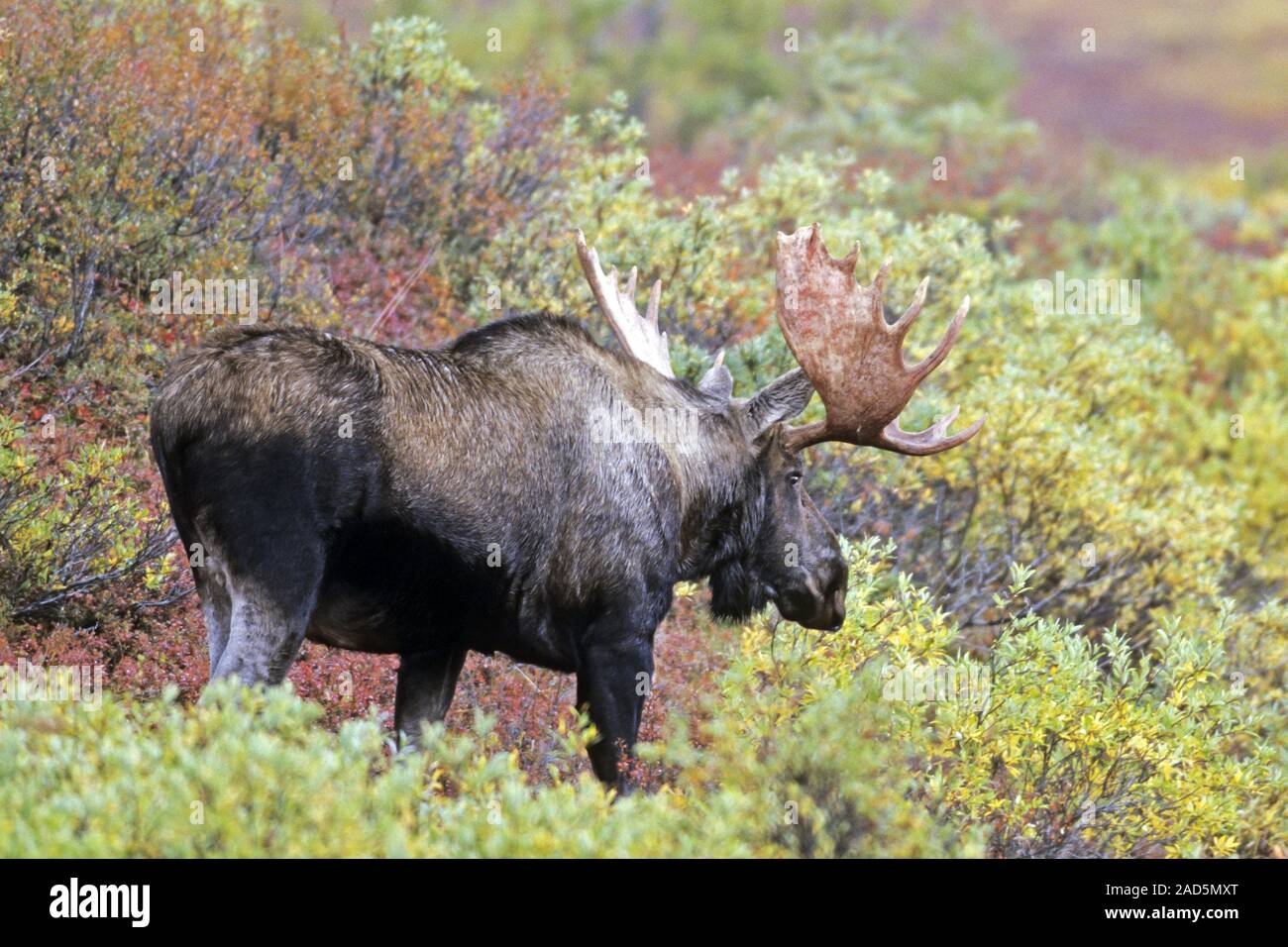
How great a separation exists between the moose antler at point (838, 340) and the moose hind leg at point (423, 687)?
1920mm

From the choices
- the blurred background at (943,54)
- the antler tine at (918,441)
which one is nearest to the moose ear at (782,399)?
the antler tine at (918,441)

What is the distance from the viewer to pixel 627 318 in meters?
8.77

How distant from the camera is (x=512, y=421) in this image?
7.27m

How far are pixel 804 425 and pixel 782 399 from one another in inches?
6.7

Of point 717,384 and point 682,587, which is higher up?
point 717,384

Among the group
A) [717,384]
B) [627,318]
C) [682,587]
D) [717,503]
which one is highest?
[627,318]

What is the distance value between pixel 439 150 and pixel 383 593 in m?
7.67

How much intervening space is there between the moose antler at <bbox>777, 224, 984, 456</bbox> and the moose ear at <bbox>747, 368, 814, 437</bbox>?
2.6 inches

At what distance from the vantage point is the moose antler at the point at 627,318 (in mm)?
8602

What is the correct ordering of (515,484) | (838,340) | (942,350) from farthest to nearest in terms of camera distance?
(838,340)
(942,350)
(515,484)

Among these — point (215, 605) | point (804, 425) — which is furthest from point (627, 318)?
point (215, 605)

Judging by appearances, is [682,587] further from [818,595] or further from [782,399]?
[782,399]

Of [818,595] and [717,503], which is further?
[818,595]

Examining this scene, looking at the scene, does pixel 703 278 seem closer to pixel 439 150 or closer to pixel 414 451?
pixel 439 150
